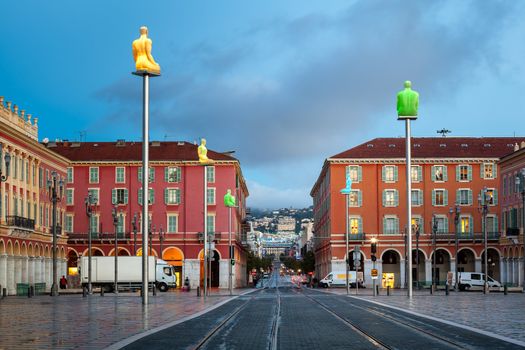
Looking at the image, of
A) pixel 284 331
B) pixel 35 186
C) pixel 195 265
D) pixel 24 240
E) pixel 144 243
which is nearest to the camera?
pixel 284 331

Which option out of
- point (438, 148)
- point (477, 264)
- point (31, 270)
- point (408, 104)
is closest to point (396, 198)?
point (438, 148)

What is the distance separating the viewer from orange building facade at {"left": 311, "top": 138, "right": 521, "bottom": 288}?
340 ft

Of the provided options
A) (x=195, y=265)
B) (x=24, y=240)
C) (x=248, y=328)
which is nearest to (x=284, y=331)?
(x=248, y=328)

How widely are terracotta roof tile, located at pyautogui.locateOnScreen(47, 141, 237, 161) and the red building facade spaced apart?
17 cm

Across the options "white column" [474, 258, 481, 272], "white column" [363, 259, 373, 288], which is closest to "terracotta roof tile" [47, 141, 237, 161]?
"white column" [363, 259, 373, 288]

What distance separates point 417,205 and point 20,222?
5204 cm

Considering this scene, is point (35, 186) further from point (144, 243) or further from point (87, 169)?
point (144, 243)

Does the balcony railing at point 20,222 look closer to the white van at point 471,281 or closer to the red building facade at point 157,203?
the red building facade at point 157,203

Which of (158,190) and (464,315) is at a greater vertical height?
(158,190)

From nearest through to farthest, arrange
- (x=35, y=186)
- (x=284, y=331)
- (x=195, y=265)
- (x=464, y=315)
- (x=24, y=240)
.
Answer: (x=284, y=331) → (x=464, y=315) → (x=24, y=240) → (x=35, y=186) → (x=195, y=265)

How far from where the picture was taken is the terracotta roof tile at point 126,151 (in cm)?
10375

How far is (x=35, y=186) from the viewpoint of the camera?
77.5m

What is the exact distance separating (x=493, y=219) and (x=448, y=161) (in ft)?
28.4

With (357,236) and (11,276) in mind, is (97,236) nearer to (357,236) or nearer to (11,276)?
(357,236)
